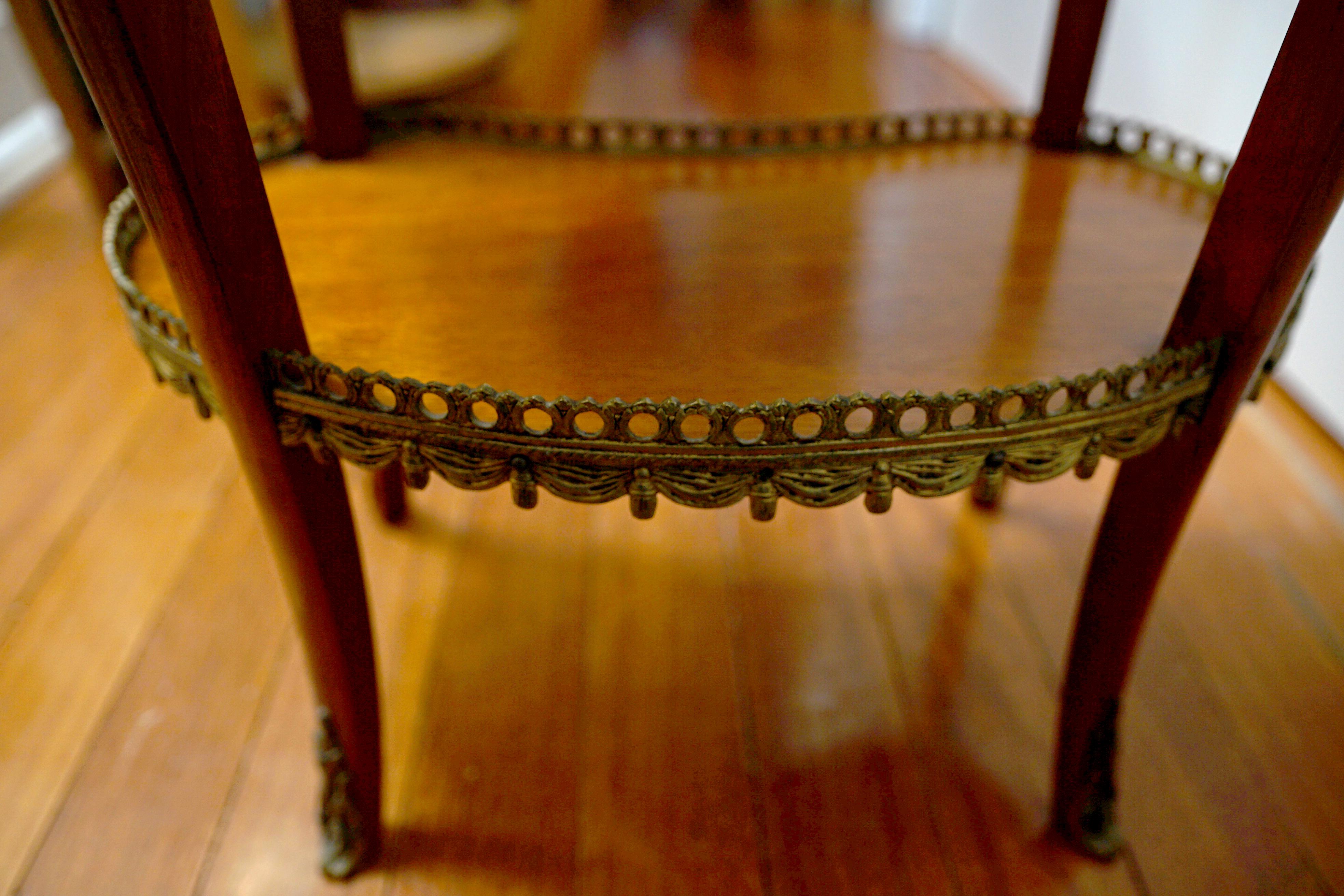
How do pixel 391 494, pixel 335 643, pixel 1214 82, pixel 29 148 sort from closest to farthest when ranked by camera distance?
pixel 335 643 < pixel 391 494 < pixel 1214 82 < pixel 29 148

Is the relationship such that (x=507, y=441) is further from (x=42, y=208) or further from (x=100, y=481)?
(x=42, y=208)

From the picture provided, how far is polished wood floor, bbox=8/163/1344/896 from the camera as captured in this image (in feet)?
2.35

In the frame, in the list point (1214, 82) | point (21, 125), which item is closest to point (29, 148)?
point (21, 125)

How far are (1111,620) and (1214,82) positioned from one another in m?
1.01

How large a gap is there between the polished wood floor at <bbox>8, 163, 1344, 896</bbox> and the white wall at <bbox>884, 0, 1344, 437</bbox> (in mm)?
92

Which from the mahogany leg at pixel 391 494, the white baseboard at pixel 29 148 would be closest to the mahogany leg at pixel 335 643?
the mahogany leg at pixel 391 494

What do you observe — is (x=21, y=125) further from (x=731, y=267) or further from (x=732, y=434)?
(x=732, y=434)

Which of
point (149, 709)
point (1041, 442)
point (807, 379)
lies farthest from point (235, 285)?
point (149, 709)

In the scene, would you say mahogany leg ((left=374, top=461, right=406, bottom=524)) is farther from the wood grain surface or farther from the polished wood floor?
the wood grain surface

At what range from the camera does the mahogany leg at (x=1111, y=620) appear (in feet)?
1.90

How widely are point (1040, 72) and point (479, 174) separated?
1.54m

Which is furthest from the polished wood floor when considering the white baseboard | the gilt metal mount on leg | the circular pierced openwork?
the white baseboard

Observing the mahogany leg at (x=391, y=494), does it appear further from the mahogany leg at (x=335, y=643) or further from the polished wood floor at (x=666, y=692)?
the mahogany leg at (x=335, y=643)

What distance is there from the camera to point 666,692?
849 mm
